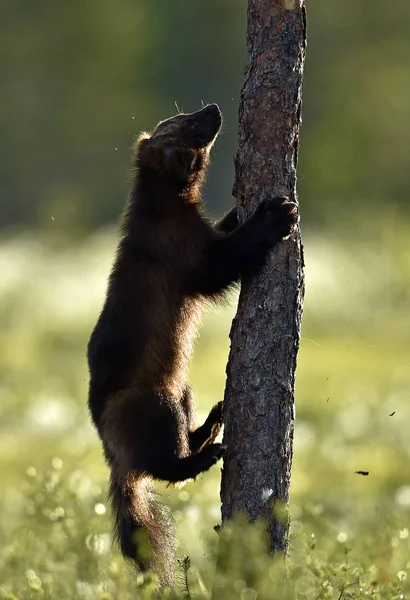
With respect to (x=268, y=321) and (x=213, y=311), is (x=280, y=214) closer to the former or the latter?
(x=268, y=321)

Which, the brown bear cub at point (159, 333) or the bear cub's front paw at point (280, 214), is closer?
the bear cub's front paw at point (280, 214)

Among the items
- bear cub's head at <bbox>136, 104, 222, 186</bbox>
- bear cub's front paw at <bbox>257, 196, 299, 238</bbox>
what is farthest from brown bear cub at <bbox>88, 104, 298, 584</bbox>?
bear cub's front paw at <bbox>257, 196, 299, 238</bbox>

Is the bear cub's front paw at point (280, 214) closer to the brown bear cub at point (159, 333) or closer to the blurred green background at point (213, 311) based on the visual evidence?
the brown bear cub at point (159, 333)

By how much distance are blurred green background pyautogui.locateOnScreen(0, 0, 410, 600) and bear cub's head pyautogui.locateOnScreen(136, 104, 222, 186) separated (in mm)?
1633

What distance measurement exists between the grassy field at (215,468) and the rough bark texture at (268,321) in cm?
30

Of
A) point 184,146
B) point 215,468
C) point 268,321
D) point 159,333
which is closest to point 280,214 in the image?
point 268,321

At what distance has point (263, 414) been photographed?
4922mm

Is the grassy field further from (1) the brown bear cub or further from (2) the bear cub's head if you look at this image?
(2) the bear cub's head

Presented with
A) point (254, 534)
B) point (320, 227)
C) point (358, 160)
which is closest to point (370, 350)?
point (320, 227)

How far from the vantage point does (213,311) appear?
5.89m

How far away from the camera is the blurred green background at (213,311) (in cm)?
561

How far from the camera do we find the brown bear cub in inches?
212

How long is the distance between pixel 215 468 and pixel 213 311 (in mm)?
5798

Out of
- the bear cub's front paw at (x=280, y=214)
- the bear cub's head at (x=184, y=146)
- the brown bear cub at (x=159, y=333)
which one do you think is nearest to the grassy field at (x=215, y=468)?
the brown bear cub at (x=159, y=333)
